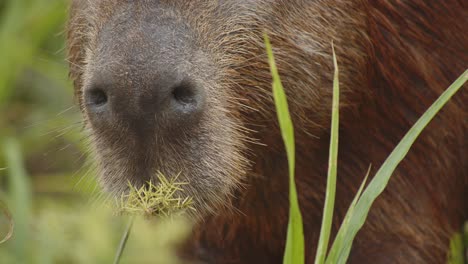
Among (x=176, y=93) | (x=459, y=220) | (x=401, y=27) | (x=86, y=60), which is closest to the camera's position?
(x=176, y=93)

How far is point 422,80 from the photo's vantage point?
4.55 m

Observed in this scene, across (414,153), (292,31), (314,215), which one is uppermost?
(292,31)

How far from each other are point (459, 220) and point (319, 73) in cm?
95

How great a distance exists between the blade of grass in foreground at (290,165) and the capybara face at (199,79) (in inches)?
12.7

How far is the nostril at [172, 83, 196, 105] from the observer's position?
3730mm

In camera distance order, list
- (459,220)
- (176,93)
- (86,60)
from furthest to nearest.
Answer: (459,220)
(86,60)
(176,93)

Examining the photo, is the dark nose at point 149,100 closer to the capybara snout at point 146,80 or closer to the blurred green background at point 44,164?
the capybara snout at point 146,80

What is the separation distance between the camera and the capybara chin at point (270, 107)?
3.80 meters

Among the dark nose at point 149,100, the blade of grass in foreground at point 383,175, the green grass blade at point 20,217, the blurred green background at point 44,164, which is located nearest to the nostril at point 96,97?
the dark nose at point 149,100

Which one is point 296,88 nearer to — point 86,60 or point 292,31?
point 292,31

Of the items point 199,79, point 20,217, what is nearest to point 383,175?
point 199,79

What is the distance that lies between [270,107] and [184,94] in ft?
2.03

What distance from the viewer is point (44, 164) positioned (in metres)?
7.34

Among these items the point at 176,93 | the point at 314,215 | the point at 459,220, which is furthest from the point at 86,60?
the point at 459,220
